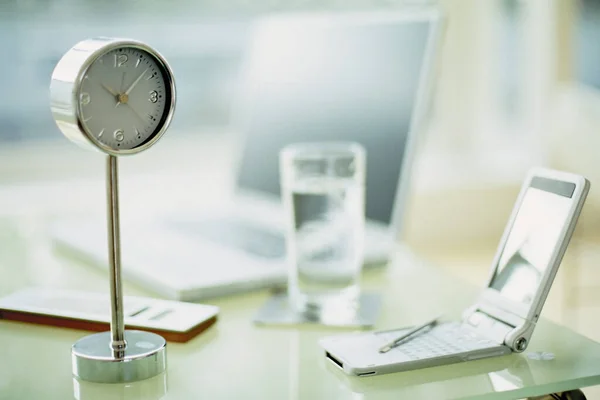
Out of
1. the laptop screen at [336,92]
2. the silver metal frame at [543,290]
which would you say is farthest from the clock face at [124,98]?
the laptop screen at [336,92]

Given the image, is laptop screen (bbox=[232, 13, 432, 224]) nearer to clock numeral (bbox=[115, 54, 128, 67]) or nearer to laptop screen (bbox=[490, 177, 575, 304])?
laptop screen (bbox=[490, 177, 575, 304])

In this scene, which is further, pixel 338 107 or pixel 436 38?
pixel 338 107

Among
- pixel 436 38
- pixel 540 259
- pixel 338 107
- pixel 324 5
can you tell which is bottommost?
pixel 540 259

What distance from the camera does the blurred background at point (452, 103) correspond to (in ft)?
8.70

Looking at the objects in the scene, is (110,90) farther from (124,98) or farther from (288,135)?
(288,135)

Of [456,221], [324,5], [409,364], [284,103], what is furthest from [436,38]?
[456,221]

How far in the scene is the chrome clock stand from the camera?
829mm

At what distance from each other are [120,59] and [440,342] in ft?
1.43

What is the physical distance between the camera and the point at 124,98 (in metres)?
0.84

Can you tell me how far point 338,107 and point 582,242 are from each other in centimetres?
118

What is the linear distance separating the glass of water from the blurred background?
1.26 metres

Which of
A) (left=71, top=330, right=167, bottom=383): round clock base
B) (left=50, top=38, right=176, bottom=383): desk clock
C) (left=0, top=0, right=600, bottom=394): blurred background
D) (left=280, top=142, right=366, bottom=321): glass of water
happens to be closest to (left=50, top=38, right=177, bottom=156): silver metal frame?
(left=50, top=38, right=176, bottom=383): desk clock

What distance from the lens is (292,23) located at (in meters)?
1.68

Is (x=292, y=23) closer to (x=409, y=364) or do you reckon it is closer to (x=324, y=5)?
(x=409, y=364)
